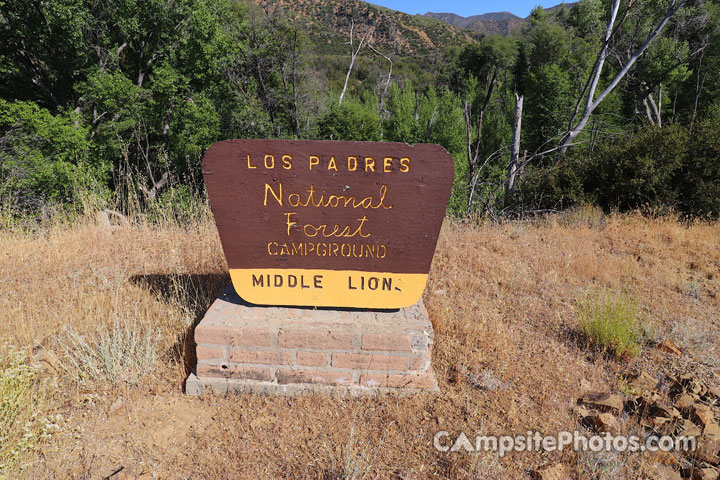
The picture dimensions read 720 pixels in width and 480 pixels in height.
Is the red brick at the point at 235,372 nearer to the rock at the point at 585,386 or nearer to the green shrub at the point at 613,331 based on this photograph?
the rock at the point at 585,386

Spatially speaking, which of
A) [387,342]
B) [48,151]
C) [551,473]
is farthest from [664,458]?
[48,151]

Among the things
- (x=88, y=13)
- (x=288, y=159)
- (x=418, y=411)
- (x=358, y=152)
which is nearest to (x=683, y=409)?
(x=418, y=411)

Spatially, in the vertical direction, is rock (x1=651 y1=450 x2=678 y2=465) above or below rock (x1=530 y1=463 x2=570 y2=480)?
above

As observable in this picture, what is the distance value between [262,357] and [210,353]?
37 centimetres

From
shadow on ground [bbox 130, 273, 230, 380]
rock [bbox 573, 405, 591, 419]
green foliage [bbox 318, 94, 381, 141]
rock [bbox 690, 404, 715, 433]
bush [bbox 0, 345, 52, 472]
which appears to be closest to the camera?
bush [bbox 0, 345, 52, 472]

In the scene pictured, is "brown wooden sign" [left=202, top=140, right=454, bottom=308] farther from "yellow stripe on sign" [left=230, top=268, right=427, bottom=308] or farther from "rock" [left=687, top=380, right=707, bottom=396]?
"rock" [left=687, top=380, right=707, bottom=396]

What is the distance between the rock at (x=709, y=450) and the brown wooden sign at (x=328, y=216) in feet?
6.02

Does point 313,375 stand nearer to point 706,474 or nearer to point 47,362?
point 47,362

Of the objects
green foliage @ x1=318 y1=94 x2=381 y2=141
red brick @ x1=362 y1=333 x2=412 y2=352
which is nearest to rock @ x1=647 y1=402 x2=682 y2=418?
red brick @ x1=362 y1=333 x2=412 y2=352

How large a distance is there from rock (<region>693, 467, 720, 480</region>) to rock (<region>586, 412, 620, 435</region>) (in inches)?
14.9

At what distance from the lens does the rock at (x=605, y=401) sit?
2.57 meters

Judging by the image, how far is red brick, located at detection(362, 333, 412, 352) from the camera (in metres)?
2.66

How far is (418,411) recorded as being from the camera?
256 centimetres

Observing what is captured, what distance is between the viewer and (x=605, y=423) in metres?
2.37
